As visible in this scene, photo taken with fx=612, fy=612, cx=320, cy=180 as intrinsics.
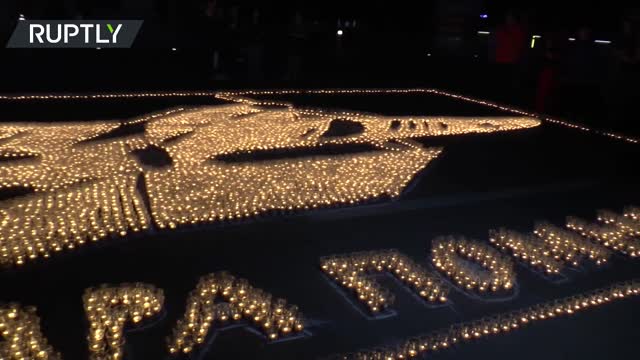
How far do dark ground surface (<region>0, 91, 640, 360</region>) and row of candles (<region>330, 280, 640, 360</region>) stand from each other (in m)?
0.05

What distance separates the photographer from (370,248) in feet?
11.9

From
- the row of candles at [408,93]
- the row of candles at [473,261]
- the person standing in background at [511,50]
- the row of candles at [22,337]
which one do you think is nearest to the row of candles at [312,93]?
the row of candles at [408,93]

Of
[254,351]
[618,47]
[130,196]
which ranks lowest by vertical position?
[254,351]

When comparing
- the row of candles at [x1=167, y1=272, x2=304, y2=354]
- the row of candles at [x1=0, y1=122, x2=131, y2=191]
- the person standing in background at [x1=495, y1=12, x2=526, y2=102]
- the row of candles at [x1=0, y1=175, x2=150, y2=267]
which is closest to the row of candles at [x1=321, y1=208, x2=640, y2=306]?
the row of candles at [x1=167, y1=272, x2=304, y2=354]

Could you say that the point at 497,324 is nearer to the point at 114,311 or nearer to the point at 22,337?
the point at 114,311

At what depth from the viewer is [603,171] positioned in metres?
5.51

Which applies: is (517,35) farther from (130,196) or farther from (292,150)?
(130,196)

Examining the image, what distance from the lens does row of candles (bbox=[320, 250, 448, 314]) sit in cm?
304

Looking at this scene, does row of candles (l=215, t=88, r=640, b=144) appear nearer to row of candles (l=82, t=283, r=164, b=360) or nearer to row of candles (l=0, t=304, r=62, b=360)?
row of candles (l=82, t=283, r=164, b=360)

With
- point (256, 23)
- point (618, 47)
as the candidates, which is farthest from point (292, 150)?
point (618, 47)

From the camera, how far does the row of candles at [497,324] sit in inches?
104

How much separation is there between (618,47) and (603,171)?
407 centimetres

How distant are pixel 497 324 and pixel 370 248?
3.13 feet

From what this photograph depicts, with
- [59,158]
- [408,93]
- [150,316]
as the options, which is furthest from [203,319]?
[408,93]
